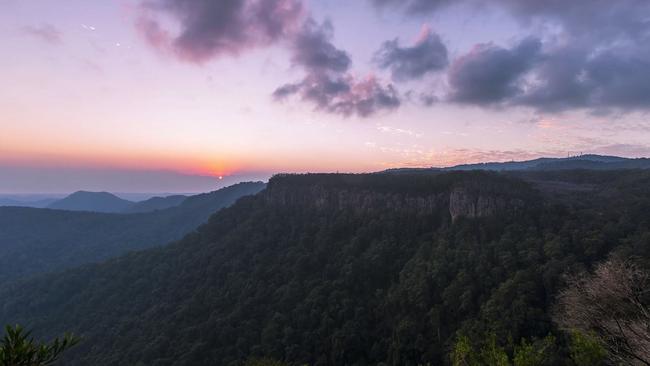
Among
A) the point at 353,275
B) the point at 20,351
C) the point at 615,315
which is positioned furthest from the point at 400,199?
the point at 20,351

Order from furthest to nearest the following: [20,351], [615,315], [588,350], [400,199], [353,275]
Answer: [400,199] → [353,275] → [588,350] → [615,315] → [20,351]

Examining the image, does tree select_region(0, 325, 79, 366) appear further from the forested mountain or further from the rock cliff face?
the rock cliff face

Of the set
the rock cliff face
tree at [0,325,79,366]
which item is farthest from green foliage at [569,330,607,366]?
the rock cliff face

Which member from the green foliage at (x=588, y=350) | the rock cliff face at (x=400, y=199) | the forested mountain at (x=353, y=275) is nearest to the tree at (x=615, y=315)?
the green foliage at (x=588, y=350)

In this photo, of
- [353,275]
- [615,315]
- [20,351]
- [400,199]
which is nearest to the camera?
[20,351]

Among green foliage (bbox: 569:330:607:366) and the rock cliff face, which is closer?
green foliage (bbox: 569:330:607:366)

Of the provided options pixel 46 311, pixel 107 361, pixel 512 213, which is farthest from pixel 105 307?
pixel 512 213

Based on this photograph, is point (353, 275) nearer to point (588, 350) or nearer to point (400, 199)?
point (400, 199)

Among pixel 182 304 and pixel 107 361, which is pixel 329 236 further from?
pixel 107 361
